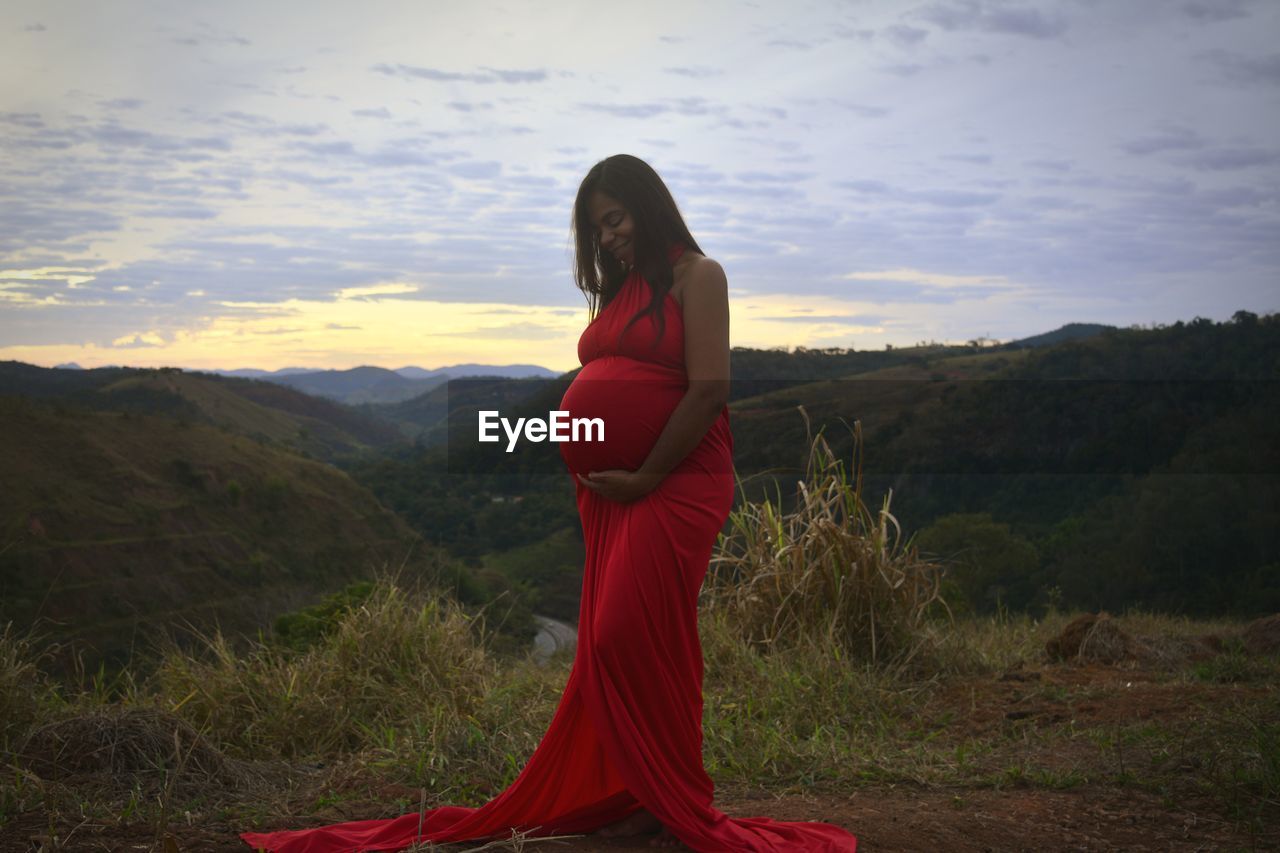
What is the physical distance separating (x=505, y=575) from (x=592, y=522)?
1767 centimetres

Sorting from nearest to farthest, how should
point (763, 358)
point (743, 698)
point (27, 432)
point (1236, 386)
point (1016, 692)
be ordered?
point (743, 698) < point (1016, 692) < point (1236, 386) < point (27, 432) < point (763, 358)

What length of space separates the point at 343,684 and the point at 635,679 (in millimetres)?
2312

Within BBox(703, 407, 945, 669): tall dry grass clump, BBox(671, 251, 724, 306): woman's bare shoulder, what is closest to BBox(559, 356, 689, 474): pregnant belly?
BBox(671, 251, 724, 306): woman's bare shoulder

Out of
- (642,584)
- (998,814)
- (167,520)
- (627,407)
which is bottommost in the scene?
(167,520)

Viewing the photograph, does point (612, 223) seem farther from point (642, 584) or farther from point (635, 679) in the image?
point (635, 679)

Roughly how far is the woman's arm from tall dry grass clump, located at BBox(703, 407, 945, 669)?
2.70 metres

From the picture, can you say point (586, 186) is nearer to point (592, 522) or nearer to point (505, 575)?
point (592, 522)

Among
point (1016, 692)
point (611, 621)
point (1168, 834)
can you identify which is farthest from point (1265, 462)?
point (611, 621)

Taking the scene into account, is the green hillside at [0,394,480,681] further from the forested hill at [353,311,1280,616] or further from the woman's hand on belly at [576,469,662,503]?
the woman's hand on belly at [576,469,662,503]

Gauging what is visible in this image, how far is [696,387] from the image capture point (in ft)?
9.11

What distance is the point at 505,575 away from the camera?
20281mm

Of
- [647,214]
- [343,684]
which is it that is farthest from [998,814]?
[343,684]

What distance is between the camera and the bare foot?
111 inches

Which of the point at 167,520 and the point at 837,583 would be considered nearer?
the point at 837,583
